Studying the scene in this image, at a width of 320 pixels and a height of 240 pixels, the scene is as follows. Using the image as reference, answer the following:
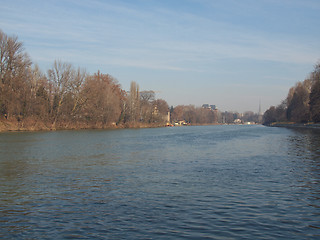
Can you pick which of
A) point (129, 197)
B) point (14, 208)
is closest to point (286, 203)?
point (129, 197)

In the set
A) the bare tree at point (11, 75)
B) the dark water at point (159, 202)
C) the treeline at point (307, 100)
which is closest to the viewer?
the dark water at point (159, 202)

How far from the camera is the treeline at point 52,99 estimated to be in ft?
188

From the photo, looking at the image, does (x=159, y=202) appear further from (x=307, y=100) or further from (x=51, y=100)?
(x=307, y=100)

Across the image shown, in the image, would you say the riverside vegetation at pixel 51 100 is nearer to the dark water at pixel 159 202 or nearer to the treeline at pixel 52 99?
the treeline at pixel 52 99

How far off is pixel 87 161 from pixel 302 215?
14388mm

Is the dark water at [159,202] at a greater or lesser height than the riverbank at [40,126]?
lesser

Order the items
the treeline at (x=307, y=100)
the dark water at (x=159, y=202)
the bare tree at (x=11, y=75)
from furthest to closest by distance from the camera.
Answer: the treeline at (x=307, y=100) < the bare tree at (x=11, y=75) < the dark water at (x=159, y=202)

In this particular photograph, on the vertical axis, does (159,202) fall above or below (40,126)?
below

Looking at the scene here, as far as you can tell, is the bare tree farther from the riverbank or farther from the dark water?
the dark water

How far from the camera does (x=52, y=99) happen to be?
69.3m

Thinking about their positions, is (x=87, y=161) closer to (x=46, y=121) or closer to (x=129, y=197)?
(x=129, y=197)

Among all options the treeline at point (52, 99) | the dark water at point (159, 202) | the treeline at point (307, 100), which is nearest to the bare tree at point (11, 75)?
the treeline at point (52, 99)

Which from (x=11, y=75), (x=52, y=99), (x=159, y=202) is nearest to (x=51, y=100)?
(x=52, y=99)

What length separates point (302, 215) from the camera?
8.95 m
